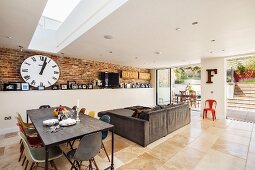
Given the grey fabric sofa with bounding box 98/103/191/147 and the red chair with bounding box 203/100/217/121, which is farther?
the red chair with bounding box 203/100/217/121

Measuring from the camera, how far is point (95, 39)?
3258 mm

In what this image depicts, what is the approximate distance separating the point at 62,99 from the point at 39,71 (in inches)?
46.4

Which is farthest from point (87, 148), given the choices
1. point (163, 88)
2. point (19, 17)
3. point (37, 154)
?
point (163, 88)

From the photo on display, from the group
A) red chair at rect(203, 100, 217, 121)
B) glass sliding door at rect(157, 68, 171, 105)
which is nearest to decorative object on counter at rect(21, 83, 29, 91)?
red chair at rect(203, 100, 217, 121)

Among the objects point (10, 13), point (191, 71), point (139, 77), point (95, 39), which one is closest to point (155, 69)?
point (139, 77)

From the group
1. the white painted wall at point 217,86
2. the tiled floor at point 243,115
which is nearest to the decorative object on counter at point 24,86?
the white painted wall at point 217,86

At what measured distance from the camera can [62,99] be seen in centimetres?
482

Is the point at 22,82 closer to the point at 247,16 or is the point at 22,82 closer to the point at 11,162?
the point at 11,162

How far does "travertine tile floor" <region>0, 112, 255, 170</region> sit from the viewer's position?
241cm

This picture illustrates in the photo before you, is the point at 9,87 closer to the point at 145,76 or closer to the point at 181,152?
the point at 181,152

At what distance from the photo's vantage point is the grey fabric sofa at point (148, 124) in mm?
3159

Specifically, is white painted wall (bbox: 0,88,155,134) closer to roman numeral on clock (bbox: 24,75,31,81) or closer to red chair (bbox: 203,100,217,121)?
roman numeral on clock (bbox: 24,75,31,81)

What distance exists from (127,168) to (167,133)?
1.83 meters

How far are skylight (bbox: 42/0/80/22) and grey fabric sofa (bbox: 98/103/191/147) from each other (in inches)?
122
